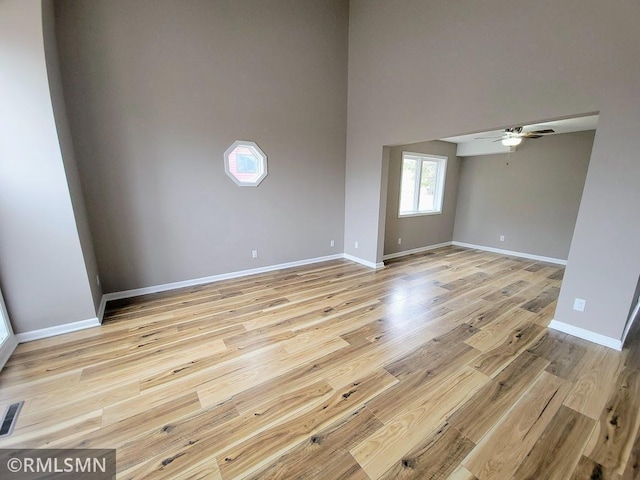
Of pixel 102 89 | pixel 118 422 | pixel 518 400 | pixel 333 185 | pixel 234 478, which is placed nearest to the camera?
pixel 234 478

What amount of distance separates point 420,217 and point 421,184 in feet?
2.44

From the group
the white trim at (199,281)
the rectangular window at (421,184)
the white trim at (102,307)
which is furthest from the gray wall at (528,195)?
the white trim at (102,307)

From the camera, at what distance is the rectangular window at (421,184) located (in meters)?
5.28

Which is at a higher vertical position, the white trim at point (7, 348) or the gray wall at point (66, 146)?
the gray wall at point (66, 146)

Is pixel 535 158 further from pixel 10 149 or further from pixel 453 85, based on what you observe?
pixel 10 149

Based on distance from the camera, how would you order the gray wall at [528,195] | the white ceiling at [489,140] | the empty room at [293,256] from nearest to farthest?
the empty room at [293,256] < the white ceiling at [489,140] < the gray wall at [528,195]

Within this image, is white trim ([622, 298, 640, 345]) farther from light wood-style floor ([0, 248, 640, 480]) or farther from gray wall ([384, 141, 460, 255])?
gray wall ([384, 141, 460, 255])

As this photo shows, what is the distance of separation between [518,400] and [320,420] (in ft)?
4.42

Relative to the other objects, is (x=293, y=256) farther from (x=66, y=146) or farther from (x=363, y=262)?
(x=66, y=146)

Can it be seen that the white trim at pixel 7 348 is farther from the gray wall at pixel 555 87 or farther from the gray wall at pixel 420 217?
the gray wall at pixel 420 217

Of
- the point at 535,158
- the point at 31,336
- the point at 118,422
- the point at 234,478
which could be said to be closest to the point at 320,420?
the point at 234,478

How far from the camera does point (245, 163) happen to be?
3.73 meters

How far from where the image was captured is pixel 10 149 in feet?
6.63

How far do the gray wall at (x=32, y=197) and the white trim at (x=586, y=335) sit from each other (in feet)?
15.5
